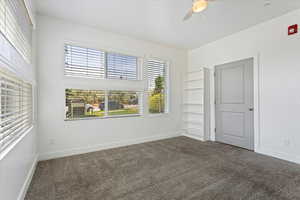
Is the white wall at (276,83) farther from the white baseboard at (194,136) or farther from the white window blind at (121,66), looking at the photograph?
the white window blind at (121,66)

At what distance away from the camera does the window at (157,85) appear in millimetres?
4262

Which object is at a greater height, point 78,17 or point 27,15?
point 78,17

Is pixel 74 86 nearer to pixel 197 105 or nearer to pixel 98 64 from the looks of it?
pixel 98 64

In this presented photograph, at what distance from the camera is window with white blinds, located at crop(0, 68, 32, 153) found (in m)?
1.37

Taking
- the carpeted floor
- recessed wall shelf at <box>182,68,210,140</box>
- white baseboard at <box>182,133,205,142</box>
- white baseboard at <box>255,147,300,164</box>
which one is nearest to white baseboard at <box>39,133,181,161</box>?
the carpeted floor

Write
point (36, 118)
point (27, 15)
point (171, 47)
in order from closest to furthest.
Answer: point (27, 15) → point (36, 118) → point (171, 47)

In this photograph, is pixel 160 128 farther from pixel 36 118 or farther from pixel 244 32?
pixel 244 32

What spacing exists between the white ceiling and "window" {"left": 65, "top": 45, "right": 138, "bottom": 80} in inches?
23.2

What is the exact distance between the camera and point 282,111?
285 centimetres

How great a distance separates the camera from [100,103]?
3508 millimetres

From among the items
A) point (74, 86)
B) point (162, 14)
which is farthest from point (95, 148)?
point (162, 14)

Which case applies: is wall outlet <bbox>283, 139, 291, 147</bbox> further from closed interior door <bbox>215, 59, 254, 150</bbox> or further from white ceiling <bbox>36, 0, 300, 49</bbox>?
white ceiling <bbox>36, 0, 300, 49</bbox>

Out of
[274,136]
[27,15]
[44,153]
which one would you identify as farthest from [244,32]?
[44,153]

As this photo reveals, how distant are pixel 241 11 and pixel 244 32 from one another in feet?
2.87
